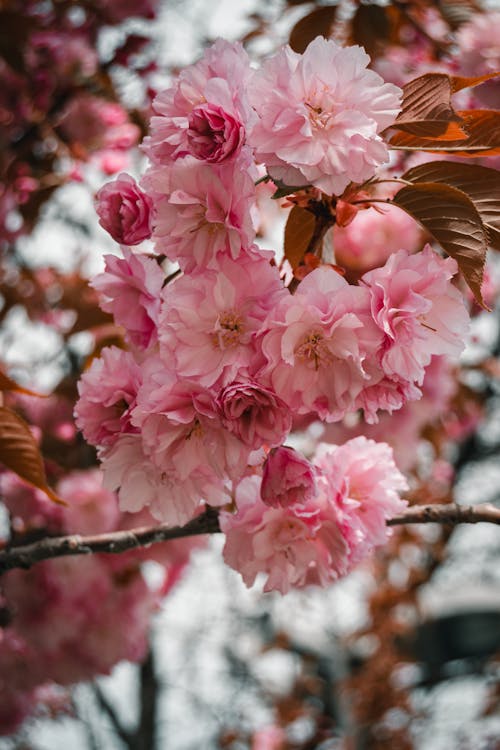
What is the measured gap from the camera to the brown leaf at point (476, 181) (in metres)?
0.76

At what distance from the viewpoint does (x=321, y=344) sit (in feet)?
2.21

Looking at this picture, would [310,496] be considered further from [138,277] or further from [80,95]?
[80,95]

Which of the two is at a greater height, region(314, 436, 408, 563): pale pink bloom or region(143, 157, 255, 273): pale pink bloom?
region(143, 157, 255, 273): pale pink bloom

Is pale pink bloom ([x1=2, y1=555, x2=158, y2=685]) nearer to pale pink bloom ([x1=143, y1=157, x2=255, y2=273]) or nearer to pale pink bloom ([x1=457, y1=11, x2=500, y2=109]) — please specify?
pale pink bloom ([x1=143, y1=157, x2=255, y2=273])

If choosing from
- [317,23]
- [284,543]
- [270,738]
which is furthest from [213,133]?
[270,738]

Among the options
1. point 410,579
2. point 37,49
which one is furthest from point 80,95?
point 410,579

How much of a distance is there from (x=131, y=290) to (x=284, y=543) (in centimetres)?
31

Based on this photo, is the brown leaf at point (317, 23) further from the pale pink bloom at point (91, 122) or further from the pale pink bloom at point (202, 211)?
the pale pink bloom at point (91, 122)

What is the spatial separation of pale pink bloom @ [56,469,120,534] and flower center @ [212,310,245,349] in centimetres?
115

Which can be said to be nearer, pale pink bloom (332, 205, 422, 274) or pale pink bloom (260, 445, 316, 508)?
pale pink bloom (260, 445, 316, 508)

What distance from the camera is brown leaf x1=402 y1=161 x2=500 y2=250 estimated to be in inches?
29.9

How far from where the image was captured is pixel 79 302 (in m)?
2.09

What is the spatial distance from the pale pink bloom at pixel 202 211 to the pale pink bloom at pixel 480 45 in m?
1.29

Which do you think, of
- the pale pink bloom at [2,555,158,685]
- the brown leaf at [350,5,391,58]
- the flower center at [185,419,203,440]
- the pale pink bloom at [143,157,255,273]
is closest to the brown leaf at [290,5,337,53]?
the brown leaf at [350,5,391,58]
